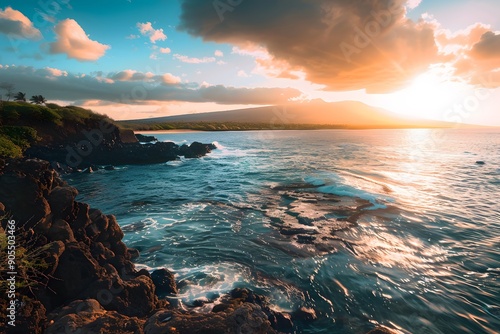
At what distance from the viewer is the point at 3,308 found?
672 cm

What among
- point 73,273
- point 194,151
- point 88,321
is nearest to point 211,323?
point 88,321

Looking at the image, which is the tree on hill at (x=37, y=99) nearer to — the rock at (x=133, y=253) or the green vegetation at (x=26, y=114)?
the green vegetation at (x=26, y=114)

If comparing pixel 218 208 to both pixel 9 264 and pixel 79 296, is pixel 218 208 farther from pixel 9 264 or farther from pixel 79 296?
pixel 9 264

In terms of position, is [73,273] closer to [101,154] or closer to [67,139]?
[67,139]

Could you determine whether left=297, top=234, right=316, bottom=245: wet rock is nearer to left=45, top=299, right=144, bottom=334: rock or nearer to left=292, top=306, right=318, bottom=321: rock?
left=292, top=306, right=318, bottom=321: rock

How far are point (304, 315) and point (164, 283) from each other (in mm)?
6116

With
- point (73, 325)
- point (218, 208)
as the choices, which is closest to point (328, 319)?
point (73, 325)

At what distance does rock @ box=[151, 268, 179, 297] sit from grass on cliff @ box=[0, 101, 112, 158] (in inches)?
1169

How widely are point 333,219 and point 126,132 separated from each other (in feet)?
212

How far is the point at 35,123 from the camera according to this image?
4341 cm

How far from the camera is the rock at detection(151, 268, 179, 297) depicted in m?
11.5

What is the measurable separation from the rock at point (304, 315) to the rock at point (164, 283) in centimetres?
518

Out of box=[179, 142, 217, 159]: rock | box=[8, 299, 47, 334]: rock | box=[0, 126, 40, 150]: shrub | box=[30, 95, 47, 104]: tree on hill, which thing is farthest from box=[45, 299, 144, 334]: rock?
box=[30, 95, 47, 104]: tree on hill

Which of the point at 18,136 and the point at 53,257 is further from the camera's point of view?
the point at 18,136
